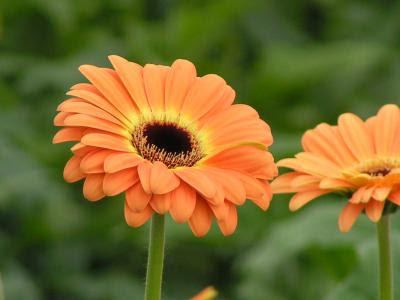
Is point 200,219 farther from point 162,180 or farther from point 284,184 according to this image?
point 284,184

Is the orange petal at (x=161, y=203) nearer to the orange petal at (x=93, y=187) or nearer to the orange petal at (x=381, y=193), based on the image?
the orange petal at (x=93, y=187)

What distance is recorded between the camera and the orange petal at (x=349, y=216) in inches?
50.6

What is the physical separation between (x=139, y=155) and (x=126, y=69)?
104 mm

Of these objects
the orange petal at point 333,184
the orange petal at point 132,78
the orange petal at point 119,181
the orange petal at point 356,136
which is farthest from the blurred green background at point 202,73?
the orange petal at point 119,181

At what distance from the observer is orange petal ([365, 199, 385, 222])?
126cm

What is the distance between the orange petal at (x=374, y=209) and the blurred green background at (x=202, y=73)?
85 cm

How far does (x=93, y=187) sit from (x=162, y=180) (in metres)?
0.07

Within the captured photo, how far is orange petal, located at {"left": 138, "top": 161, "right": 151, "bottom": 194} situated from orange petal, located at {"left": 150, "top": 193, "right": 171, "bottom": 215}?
16 millimetres

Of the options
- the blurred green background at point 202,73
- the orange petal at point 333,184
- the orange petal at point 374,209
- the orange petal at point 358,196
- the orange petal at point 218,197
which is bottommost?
the orange petal at point 218,197

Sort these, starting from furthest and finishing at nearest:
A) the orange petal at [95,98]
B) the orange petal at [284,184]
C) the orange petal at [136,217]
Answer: the orange petal at [284,184]
the orange petal at [95,98]
the orange petal at [136,217]

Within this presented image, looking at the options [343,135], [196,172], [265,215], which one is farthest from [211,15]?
[196,172]

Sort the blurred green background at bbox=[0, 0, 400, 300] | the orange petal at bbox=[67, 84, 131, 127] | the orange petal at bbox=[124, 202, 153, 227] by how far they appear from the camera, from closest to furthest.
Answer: the orange petal at bbox=[124, 202, 153, 227] < the orange petal at bbox=[67, 84, 131, 127] < the blurred green background at bbox=[0, 0, 400, 300]

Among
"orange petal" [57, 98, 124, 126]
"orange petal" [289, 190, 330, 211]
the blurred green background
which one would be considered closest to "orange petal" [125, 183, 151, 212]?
"orange petal" [57, 98, 124, 126]

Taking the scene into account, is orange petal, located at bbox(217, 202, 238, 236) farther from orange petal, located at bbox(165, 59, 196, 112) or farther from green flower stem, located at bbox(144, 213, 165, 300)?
orange petal, located at bbox(165, 59, 196, 112)
